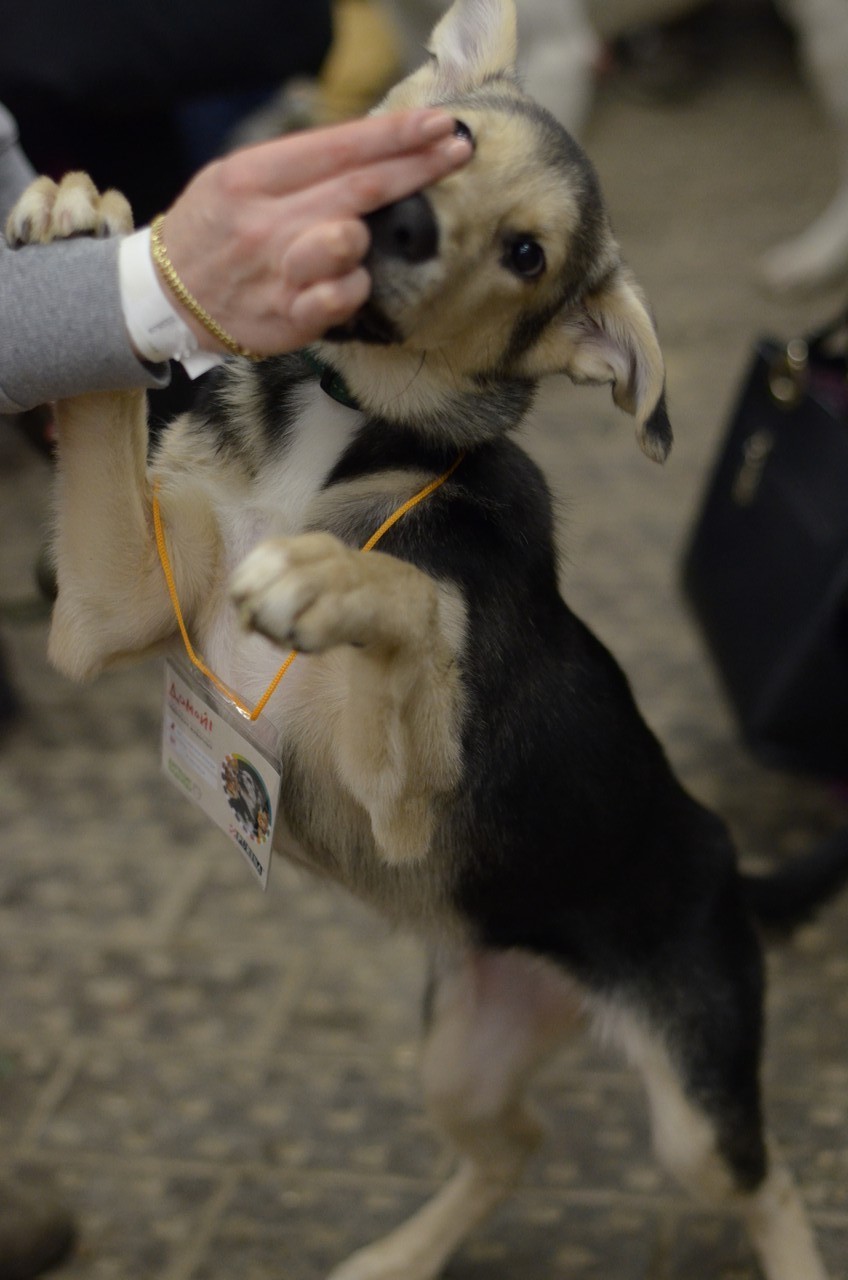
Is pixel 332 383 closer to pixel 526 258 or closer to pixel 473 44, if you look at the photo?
pixel 526 258

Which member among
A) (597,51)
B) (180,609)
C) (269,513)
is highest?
(269,513)

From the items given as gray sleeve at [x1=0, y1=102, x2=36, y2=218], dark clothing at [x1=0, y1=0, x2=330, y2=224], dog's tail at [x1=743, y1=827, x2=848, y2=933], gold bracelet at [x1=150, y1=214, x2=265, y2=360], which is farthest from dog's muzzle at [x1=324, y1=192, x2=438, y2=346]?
dog's tail at [x1=743, y1=827, x2=848, y2=933]

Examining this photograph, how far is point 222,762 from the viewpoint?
58.4 inches

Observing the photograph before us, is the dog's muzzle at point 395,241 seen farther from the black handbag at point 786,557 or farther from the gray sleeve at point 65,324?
the black handbag at point 786,557

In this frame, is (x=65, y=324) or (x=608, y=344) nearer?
(x=65, y=324)

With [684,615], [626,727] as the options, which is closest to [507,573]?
[626,727]

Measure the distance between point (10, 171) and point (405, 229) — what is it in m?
0.71

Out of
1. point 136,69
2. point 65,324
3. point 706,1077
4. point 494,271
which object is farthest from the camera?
point 136,69

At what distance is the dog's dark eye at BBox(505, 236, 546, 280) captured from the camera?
4.91ft

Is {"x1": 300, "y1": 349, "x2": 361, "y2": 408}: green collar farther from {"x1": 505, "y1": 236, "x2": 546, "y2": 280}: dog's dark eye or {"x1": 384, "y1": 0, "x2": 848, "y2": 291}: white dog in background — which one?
{"x1": 384, "y1": 0, "x2": 848, "y2": 291}: white dog in background

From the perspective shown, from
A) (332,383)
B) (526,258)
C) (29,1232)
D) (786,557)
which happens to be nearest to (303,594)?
(332,383)

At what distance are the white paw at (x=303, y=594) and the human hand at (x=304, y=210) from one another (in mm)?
217

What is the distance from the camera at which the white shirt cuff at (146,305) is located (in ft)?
3.97

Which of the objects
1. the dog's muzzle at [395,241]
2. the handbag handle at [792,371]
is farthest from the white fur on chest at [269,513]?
the handbag handle at [792,371]
